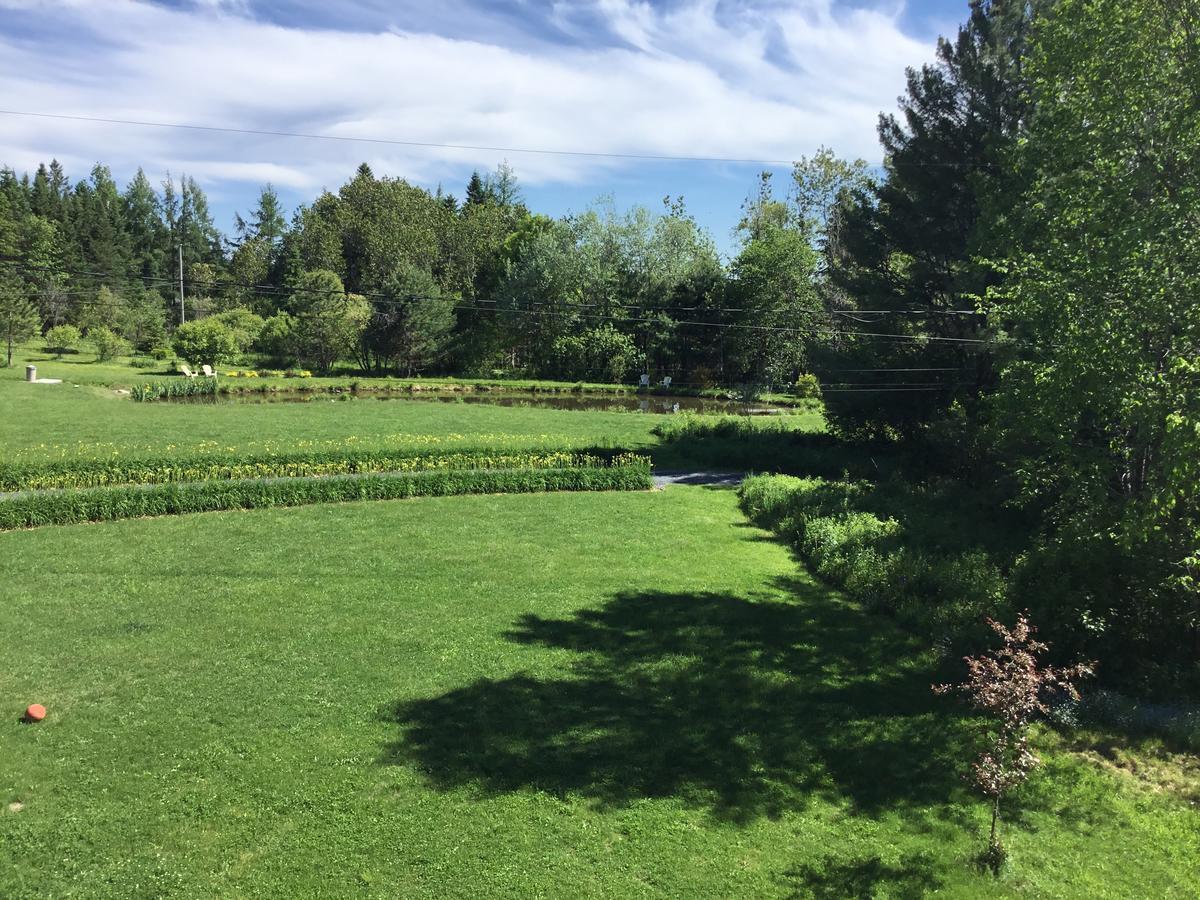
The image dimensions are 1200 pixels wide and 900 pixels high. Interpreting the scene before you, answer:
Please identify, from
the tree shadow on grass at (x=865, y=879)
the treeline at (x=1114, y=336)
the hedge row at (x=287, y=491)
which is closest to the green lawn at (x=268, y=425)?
the hedge row at (x=287, y=491)

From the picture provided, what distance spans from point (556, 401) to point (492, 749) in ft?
120

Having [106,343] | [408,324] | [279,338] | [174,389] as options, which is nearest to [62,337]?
[106,343]

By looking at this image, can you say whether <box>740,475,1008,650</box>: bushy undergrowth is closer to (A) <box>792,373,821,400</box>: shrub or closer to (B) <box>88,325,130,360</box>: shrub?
(A) <box>792,373,821,400</box>: shrub

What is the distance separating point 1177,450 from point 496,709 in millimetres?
7125

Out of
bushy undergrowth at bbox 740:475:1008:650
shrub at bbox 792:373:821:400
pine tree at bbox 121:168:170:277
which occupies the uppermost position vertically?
pine tree at bbox 121:168:170:277

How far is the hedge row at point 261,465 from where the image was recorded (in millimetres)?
16531

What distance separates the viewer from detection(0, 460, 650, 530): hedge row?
14.6 m

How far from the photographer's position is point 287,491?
1697 cm

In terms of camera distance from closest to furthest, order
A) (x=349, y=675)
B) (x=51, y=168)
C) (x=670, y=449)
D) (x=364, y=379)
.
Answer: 1. (x=349, y=675)
2. (x=670, y=449)
3. (x=364, y=379)
4. (x=51, y=168)

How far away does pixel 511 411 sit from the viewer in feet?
119

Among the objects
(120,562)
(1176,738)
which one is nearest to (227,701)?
(120,562)

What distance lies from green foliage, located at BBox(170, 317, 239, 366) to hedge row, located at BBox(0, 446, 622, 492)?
28.9m

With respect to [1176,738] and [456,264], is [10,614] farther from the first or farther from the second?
[456,264]

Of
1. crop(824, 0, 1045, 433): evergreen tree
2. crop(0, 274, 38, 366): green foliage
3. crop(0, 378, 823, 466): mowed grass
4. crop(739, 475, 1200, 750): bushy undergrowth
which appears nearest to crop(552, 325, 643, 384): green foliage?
crop(0, 378, 823, 466): mowed grass
